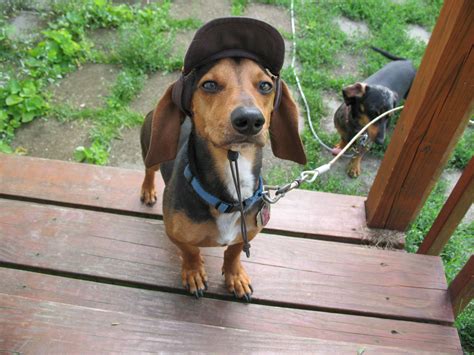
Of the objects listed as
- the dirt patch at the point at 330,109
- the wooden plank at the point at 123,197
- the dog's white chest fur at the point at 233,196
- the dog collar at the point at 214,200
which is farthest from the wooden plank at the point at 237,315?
the dirt patch at the point at 330,109

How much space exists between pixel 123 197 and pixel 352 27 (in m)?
4.35

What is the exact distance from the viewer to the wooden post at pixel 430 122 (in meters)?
2.23

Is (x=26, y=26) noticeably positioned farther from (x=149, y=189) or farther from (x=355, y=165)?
(x=355, y=165)

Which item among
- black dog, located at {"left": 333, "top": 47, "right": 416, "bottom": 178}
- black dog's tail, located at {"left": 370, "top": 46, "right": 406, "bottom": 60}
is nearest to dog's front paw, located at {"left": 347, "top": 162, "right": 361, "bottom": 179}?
black dog, located at {"left": 333, "top": 47, "right": 416, "bottom": 178}

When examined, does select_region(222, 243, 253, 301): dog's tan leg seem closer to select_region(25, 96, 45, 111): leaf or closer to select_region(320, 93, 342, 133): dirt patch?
select_region(320, 93, 342, 133): dirt patch

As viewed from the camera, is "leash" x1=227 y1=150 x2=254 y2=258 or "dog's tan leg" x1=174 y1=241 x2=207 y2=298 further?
"dog's tan leg" x1=174 y1=241 x2=207 y2=298

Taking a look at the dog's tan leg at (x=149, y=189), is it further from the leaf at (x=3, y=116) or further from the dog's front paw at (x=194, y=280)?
the leaf at (x=3, y=116)

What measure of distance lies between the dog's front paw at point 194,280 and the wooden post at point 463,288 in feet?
5.45

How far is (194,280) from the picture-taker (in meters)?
2.81

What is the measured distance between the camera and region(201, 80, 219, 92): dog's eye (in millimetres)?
2027

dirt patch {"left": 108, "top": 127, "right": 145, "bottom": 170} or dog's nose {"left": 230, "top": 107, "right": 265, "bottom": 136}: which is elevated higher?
dog's nose {"left": 230, "top": 107, "right": 265, "bottom": 136}

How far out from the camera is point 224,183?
2367 mm

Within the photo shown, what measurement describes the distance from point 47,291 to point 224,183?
4.67ft

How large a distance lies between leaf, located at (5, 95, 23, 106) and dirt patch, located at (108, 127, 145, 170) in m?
1.13
